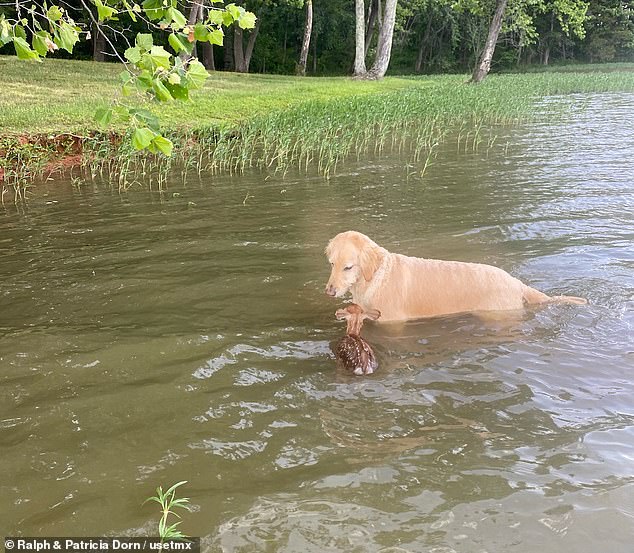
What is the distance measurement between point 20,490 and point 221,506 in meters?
1.18

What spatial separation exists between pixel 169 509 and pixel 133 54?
2627 mm

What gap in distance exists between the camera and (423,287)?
19.2 ft

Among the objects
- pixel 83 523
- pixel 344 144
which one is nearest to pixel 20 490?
pixel 83 523

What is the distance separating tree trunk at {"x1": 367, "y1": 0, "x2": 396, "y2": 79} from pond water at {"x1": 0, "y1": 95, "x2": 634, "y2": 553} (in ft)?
92.7

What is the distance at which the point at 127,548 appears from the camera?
2.98 meters

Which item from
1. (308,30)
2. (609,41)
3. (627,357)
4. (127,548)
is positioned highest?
(609,41)

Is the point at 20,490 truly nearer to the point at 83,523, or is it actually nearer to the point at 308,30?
the point at 83,523

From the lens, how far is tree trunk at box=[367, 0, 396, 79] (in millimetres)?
33812

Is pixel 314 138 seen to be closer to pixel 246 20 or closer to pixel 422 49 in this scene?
pixel 246 20

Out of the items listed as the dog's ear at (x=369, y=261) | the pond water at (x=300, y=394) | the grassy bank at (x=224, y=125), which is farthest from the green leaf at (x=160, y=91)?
the grassy bank at (x=224, y=125)

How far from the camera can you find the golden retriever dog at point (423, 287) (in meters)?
5.63

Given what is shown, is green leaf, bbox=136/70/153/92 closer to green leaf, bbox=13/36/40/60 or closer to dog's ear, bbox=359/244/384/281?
green leaf, bbox=13/36/40/60

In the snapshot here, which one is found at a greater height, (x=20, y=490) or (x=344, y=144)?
(x=344, y=144)

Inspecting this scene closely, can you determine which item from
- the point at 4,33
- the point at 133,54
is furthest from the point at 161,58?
the point at 4,33
